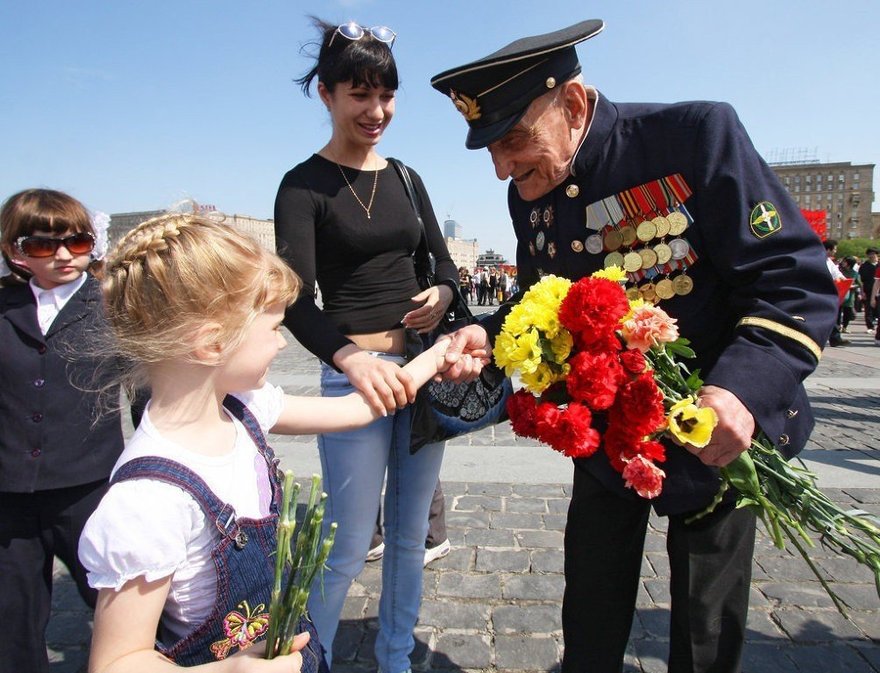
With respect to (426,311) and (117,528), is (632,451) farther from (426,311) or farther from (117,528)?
(117,528)

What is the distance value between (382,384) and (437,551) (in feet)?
5.92

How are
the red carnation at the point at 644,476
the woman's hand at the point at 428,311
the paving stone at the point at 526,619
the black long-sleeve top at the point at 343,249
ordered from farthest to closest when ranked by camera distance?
the paving stone at the point at 526,619
the woman's hand at the point at 428,311
the black long-sleeve top at the point at 343,249
the red carnation at the point at 644,476

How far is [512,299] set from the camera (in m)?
2.22

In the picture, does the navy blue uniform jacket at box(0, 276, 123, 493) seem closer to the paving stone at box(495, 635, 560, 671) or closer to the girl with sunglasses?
the girl with sunglasses

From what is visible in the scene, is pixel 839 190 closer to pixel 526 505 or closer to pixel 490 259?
pixel 490 259

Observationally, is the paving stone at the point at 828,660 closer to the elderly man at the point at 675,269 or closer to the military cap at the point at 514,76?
the elderly man at the point at 675,269

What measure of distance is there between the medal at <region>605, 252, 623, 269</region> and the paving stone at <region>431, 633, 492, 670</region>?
1697 millimetres

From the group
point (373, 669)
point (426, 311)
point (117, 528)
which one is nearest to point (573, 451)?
point (426, 311)

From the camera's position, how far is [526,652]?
248 cm

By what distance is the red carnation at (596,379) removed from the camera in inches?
59.5

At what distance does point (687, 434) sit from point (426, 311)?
111 centimetres

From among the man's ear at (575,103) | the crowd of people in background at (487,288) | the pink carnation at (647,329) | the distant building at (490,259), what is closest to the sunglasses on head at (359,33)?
the man's ear at (575,103)

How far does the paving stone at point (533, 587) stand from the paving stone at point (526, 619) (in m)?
0.08

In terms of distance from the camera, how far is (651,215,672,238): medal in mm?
1723
